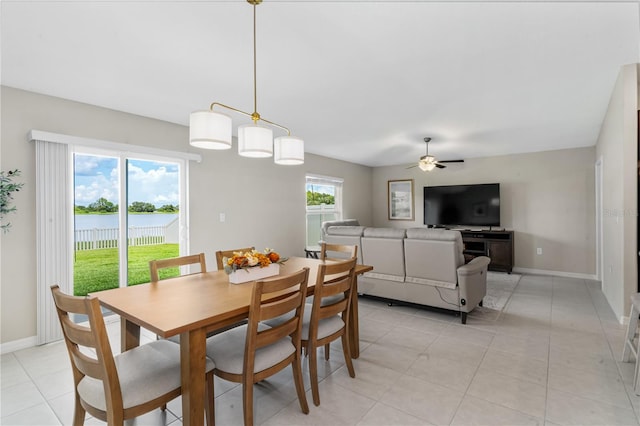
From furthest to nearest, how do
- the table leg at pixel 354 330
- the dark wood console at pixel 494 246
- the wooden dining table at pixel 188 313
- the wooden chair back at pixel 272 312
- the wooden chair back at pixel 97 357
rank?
the dark wood console at pixel 494 246 → the table leg at pixel 354 330 → the wooden chair back at pixel 272 312 → the wooden dining table at pixel 188 313 → the wooden chair back at pixel 97 357

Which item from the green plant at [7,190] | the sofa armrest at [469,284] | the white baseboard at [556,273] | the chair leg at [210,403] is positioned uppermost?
the green plant at [7,190]

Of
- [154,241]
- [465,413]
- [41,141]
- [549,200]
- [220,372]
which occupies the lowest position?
[465,413]

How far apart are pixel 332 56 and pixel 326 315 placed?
1960 millimetres

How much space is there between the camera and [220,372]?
5.61ft

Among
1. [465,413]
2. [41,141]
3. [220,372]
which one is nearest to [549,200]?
[465,413]

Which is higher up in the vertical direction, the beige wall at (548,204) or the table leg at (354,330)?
the beige wall at (548,204)

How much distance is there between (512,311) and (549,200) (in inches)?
128

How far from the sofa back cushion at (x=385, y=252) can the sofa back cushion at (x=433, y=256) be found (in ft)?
0.29

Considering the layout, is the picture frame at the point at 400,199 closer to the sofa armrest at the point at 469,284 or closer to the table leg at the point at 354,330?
the sofa armrest at the point at 469,284

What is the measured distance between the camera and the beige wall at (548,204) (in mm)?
5566

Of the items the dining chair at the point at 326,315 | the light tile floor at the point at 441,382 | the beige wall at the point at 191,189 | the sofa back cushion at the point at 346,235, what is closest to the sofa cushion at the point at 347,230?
the sofa back cushion at the point at 346,235

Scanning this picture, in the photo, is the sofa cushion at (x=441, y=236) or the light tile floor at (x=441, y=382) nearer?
the light tile floor at (x=441, y=382)

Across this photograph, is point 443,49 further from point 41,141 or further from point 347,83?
point 41,141

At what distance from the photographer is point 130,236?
3.65 metres
